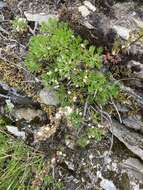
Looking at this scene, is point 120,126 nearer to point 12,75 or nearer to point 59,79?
point 59,79

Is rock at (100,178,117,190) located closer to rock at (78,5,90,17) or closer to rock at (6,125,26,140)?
rock at (6,125,26,140)

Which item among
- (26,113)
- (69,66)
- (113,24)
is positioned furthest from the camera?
(26,113)

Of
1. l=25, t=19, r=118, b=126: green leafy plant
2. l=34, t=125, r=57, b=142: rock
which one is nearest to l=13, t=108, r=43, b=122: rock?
l=34, t=125, r=57, b=142: rock

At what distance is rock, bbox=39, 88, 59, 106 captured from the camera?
493 cm

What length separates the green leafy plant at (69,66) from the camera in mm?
4652

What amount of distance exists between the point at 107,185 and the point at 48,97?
1138 mm

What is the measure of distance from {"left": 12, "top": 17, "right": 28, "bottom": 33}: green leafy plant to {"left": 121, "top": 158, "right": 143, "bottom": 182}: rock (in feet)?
6.17

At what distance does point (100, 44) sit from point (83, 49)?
0.20 m

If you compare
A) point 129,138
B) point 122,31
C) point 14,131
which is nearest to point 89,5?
point 122,31

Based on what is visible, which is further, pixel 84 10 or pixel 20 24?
pixel 20 24

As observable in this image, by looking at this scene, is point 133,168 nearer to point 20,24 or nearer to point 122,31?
point 122,31

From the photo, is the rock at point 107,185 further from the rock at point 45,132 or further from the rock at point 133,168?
the rock at point 45,132

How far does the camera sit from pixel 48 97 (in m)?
4.95

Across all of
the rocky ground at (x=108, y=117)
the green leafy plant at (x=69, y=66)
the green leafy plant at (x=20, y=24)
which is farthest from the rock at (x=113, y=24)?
the green leafy plant at (x=20, y=24)
